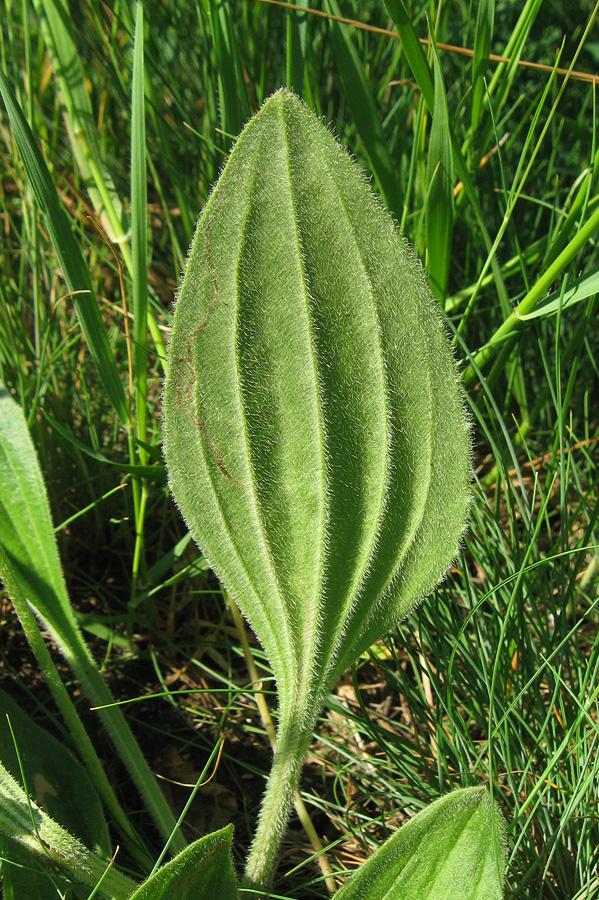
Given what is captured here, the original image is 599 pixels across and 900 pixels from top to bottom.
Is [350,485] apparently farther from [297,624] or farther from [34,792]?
[34,792]

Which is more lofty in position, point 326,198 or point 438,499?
point 326,198

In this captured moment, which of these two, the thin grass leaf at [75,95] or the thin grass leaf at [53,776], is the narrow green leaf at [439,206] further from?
the thin grass leaf at [53,776]

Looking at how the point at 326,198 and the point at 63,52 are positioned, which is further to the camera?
the point at 63,52

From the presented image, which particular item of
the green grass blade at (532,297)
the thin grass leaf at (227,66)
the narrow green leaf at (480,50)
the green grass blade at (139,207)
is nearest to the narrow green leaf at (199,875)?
the green grass blade at (139,207)

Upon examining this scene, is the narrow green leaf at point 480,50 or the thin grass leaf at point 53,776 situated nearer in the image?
the thin grass leaf at point 53,776

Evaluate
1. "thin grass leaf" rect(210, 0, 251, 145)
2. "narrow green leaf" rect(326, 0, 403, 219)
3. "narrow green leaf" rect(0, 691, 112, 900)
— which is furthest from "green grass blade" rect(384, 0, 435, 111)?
"narrow green leaf" rect(0, 691, 112, 900)

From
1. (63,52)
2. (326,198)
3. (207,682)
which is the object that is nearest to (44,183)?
(326,198)
